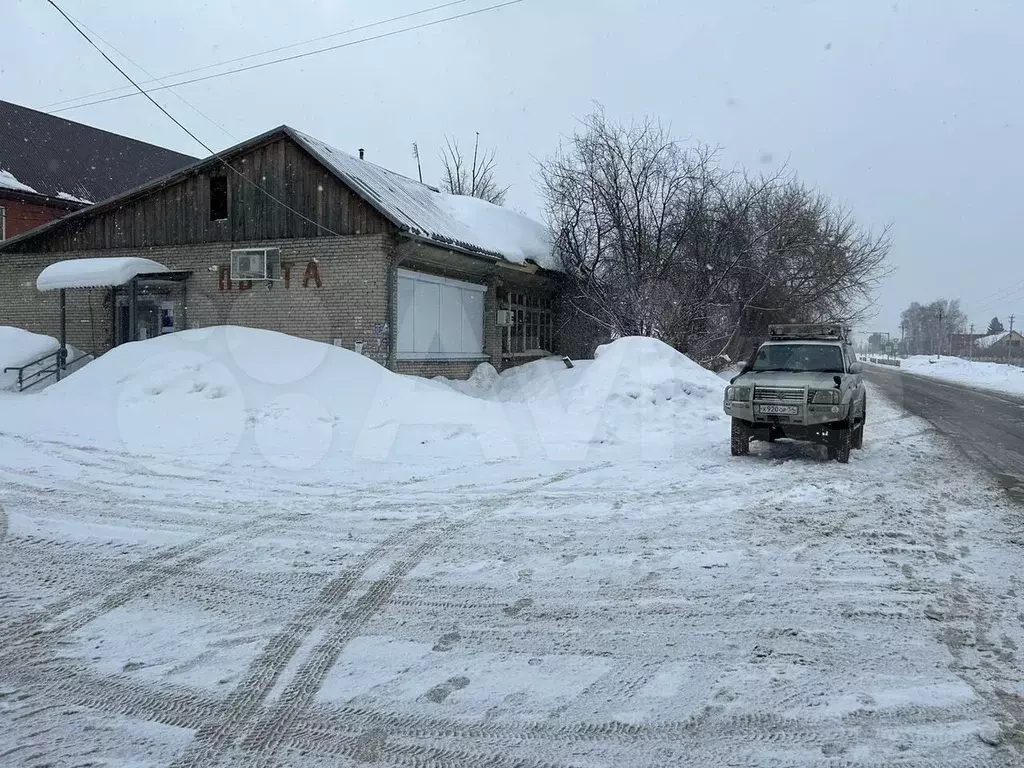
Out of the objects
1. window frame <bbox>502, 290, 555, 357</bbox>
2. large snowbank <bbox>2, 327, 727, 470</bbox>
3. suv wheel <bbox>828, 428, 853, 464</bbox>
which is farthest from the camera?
window frame <bbox>502, 290, 555, 357</bbox>

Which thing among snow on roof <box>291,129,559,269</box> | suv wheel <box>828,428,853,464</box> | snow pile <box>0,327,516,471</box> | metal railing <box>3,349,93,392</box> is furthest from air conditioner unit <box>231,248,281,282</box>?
suv wheel <box>828,428,853,464</box>

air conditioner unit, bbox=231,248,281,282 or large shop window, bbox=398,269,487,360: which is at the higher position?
air conditioner unit, bbox=231,248,281,282

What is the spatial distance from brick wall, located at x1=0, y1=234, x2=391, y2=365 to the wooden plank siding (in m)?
0.27

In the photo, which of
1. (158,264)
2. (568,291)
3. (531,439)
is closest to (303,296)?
(158,264)

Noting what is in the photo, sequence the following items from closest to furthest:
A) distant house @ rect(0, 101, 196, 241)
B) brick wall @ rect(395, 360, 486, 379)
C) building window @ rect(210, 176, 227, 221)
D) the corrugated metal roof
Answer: brick wall @ rect(395, 360, 486, 379) → building window @ rect(210, 176, 227, 221) → distant house @ rect(0, 101, 196, 241) → the corrugated metal roof

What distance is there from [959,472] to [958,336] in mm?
131441

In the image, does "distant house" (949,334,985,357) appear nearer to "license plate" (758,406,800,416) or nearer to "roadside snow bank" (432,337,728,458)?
"roadside snow bank" (432,337,728,458)

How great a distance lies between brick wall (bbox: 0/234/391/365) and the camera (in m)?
16.4

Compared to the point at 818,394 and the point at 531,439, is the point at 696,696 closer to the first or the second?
the point at 818,394

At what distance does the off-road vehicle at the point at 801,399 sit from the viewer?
1004cm

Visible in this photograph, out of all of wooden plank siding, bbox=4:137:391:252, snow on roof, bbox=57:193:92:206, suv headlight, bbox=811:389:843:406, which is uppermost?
snow on roof, bbox=57:193:92:206

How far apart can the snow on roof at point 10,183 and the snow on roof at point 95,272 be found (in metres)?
15.7

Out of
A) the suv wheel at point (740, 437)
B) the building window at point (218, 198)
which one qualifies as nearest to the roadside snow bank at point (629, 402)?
the suv wheel at point (740, 437)

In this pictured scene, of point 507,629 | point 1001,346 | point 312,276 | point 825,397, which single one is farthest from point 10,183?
point 1001,346
